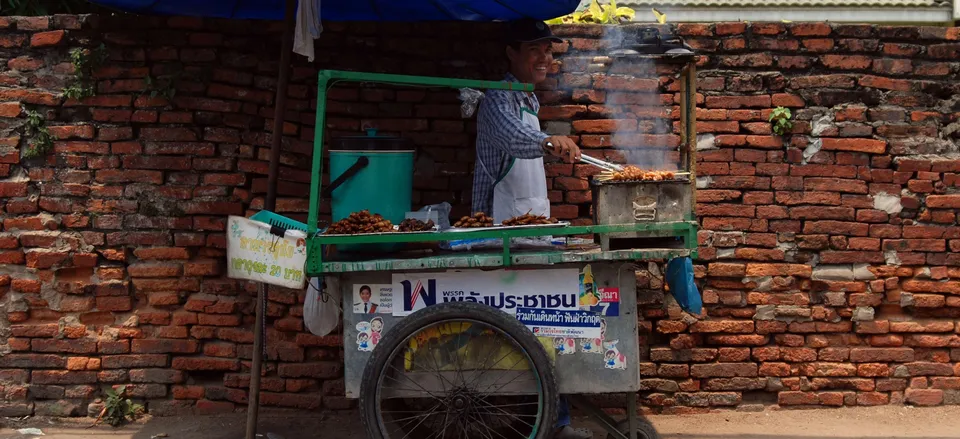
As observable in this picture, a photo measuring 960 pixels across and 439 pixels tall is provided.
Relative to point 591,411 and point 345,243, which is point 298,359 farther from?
point 591,411

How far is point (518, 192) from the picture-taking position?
4328 millimetres

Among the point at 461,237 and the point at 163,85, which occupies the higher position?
the point at 163,85

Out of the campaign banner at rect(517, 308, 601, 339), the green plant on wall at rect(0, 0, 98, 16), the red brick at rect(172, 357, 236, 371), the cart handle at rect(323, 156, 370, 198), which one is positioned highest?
the green plant on wall at rect(0, 0, 98, 16)

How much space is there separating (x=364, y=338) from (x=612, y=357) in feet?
3.55

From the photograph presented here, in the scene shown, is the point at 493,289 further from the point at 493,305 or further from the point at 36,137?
the point at 36,137

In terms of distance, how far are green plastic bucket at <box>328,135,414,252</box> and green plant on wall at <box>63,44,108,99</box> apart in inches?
65.2

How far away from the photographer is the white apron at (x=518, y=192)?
170 inches

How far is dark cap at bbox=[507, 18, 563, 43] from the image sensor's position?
4398mm

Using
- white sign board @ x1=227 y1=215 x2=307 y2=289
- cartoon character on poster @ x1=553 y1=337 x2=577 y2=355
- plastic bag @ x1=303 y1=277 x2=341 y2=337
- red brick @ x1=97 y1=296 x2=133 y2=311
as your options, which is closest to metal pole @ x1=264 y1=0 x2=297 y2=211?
white sign board @ x1=227 y1=215 x2=307 y2=289

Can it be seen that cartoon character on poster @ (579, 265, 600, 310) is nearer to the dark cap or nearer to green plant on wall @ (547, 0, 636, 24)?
the dark cap

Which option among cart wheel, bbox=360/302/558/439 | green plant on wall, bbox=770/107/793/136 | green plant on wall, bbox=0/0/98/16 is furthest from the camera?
green plant on wall, bbox=0/0/98/16

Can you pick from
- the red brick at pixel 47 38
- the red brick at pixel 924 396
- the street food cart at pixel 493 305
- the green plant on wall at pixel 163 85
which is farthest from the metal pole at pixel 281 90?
the red brick at pixel 924 396

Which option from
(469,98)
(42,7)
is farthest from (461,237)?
(42,7)

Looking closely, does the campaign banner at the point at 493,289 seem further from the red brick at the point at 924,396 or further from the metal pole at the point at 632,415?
the red brick at the point at 924,396
